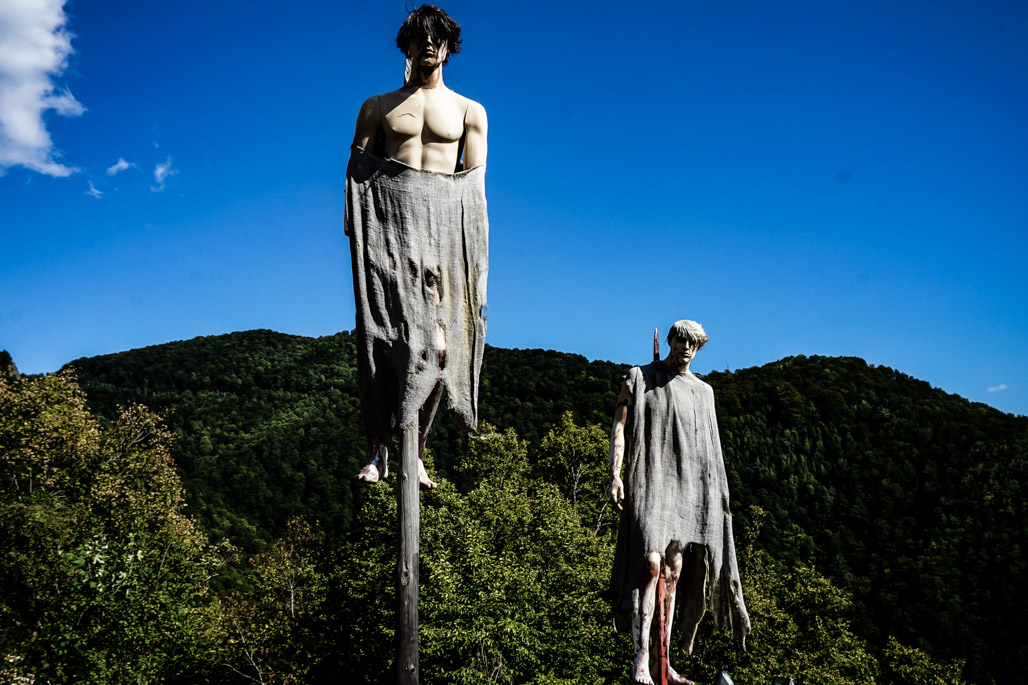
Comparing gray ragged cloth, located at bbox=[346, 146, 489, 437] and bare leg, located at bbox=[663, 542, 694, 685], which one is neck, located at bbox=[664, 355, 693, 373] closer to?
bare leg, located at bbox=[663, 542, 694, 685]

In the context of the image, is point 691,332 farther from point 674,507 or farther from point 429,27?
point 429,27

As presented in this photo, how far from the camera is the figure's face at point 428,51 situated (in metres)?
4.40

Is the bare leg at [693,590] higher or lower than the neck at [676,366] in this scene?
lower

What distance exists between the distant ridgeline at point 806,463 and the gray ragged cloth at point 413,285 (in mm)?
32112

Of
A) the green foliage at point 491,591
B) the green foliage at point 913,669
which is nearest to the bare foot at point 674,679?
the green foliage at point 491,591

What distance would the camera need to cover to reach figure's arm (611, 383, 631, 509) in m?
5.77

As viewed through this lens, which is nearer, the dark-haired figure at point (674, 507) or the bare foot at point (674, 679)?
the bare foot at point (674, 679)

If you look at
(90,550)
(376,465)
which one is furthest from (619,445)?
(90,550)

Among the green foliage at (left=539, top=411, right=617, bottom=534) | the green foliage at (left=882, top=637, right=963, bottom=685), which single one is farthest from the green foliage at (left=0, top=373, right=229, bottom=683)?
the green foliage at (left=882, top=637, right=963, bottom=685)

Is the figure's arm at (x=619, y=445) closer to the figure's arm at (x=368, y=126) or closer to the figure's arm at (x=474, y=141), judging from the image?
the figure's arm at (x=474, y=141)

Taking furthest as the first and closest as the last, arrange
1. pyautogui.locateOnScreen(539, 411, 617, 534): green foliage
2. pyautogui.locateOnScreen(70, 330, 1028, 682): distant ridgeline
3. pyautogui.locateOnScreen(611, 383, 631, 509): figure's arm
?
1. pyautogui.locateOnScreen(70, 330, 1028, 682): distant ridgeline
2. pyautogui.locateOnScreen(539, 411, 617, 534): green foliage
3. pyautogui.locateOnScreen(611, 383, 631, 509): figure's arm

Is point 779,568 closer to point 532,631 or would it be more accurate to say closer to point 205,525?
A: point 532,631

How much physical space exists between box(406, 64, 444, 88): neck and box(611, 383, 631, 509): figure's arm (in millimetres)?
2657

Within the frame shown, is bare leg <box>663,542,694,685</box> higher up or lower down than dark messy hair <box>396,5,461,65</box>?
lower down
